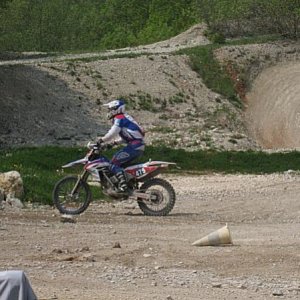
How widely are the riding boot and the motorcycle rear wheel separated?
0.29m

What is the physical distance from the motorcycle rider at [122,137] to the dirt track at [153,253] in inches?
31.0

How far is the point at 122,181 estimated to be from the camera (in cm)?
1850

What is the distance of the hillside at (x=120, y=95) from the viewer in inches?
1483

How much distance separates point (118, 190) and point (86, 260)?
19.3 ft

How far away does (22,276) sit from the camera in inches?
297

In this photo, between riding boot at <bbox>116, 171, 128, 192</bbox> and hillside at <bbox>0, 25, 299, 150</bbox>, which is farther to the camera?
hillside at <bbox>0, 25, 299, 150</bbox>

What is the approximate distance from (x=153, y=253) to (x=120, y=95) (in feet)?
99.6

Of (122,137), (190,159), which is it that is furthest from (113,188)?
(190,159)

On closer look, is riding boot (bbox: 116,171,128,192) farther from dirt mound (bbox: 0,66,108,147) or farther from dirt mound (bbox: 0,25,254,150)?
dirt mound (bbox: 0,25,254,150)

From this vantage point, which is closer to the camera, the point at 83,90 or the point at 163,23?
the point at 83,90

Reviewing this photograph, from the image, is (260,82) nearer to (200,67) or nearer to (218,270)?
(200,67)

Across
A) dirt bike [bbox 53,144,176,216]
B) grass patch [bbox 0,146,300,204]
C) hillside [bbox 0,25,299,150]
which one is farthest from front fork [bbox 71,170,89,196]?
hillside [bbox 0,25,299,150]

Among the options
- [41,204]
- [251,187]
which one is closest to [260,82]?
[251,187]

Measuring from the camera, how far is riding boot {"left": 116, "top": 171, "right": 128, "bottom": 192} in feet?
60.6
